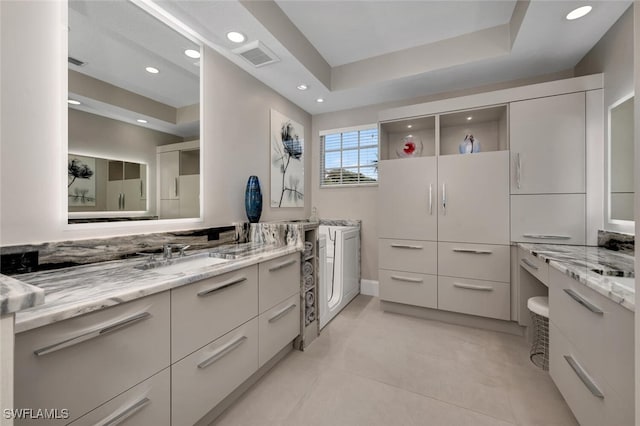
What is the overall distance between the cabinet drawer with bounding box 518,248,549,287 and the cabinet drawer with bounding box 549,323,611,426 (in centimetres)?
33

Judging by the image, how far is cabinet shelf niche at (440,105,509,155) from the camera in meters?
2.55

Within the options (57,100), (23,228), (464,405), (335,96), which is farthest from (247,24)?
(464,405)

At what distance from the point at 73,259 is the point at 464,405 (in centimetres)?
232

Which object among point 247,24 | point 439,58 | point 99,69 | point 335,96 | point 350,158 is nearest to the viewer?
point 99,69

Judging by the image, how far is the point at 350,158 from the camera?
351cm

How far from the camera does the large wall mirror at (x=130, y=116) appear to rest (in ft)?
4.45

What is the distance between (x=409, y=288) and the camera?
2.71 meters

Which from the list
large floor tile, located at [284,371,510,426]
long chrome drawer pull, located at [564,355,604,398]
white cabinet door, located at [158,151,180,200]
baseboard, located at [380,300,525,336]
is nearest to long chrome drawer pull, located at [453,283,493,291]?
baseboard, located at [380,300,525,336]

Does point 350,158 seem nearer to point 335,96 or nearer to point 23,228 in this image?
point 335,96

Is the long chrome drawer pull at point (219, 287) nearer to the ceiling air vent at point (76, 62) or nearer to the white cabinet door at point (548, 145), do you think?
the ceiling air vent at point (76, 62)

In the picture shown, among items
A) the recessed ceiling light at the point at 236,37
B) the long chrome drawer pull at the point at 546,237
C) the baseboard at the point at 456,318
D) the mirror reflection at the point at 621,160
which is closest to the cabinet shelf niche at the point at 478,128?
the mirror reflection at the point at 621,160

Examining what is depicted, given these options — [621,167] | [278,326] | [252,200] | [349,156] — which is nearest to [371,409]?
[278,326]

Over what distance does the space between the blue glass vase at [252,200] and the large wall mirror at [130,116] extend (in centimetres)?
43

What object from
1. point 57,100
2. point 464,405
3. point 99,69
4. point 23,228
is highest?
point 99,69
